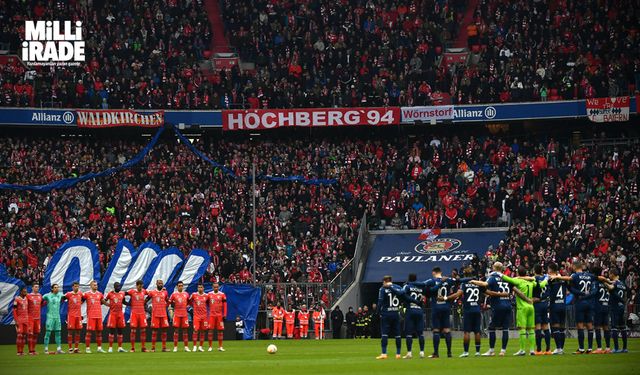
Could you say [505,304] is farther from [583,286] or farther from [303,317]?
[303,317]

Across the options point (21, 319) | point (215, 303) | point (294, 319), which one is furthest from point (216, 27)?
point (21, 319)

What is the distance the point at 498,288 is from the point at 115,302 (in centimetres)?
1458

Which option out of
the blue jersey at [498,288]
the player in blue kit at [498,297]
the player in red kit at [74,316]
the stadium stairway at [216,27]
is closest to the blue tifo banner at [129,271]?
the player in red kit at [74,316]

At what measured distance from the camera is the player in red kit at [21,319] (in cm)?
3819

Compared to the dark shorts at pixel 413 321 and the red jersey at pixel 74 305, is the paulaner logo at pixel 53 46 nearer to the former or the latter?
the red jersey at pixel 74 305

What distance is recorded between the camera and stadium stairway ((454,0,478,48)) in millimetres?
67000

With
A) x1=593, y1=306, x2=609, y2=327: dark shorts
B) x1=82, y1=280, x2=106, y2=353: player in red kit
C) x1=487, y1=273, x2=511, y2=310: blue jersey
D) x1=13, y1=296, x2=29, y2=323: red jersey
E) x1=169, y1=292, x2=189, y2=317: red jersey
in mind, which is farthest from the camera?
x1=169, y1=292, x2=189, y2=317: red jersey

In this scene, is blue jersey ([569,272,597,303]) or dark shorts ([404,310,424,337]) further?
blue jersey ([569,272,597,303])

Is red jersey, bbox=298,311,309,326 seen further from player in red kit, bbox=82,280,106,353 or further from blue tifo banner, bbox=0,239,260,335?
player in red kit, bbox=82,280,106,353

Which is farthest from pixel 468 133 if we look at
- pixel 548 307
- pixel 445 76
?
pixel 548 307

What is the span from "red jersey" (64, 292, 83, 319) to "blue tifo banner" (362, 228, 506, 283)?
1858 centimetres

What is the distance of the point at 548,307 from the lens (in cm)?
3250

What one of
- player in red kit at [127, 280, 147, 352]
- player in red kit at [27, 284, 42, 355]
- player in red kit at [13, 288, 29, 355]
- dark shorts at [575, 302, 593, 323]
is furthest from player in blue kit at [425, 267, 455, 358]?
player in red kit at [27, 284, 42, 355]

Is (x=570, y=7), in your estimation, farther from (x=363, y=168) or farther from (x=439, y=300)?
(x=439, y=300)
